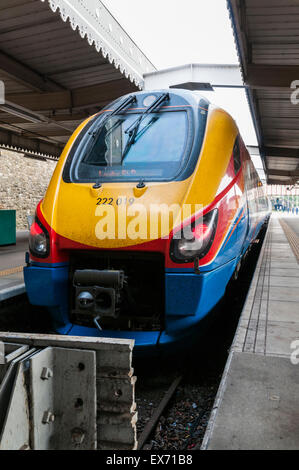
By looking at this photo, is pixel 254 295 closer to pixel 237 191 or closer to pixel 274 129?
pixel 237 191

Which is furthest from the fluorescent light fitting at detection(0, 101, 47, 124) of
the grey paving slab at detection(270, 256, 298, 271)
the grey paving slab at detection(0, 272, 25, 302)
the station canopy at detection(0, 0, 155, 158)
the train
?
the grey paving slab at detection(270, 256, 298, 271)

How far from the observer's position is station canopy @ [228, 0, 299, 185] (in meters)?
5.46

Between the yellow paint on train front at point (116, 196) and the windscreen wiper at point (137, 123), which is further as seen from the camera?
the windscreen wiper at point (137, 123)

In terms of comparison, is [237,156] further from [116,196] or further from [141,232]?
[141,232]

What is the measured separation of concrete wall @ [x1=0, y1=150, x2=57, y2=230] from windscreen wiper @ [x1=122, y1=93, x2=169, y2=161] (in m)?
14.9

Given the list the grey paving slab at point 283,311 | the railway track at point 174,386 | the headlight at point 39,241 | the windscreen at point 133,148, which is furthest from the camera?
the grey paving slab at point 283,311

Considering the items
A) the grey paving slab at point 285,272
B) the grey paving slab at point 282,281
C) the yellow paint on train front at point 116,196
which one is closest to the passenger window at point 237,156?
the yellow paint on train front at point 116,196

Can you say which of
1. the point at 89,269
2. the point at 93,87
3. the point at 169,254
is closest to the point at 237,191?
the point at 169,254

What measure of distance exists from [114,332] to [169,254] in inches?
30.2

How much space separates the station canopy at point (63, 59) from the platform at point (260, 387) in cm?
446

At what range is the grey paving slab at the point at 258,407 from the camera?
6.48 feet

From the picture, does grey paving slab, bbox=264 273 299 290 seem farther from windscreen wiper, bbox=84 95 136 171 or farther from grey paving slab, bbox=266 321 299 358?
windscreen wiper, bbox=84 95 136 171

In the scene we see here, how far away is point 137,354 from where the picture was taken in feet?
10.7

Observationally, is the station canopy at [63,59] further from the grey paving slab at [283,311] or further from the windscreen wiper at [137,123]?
the grey paving slab at [283,311]
